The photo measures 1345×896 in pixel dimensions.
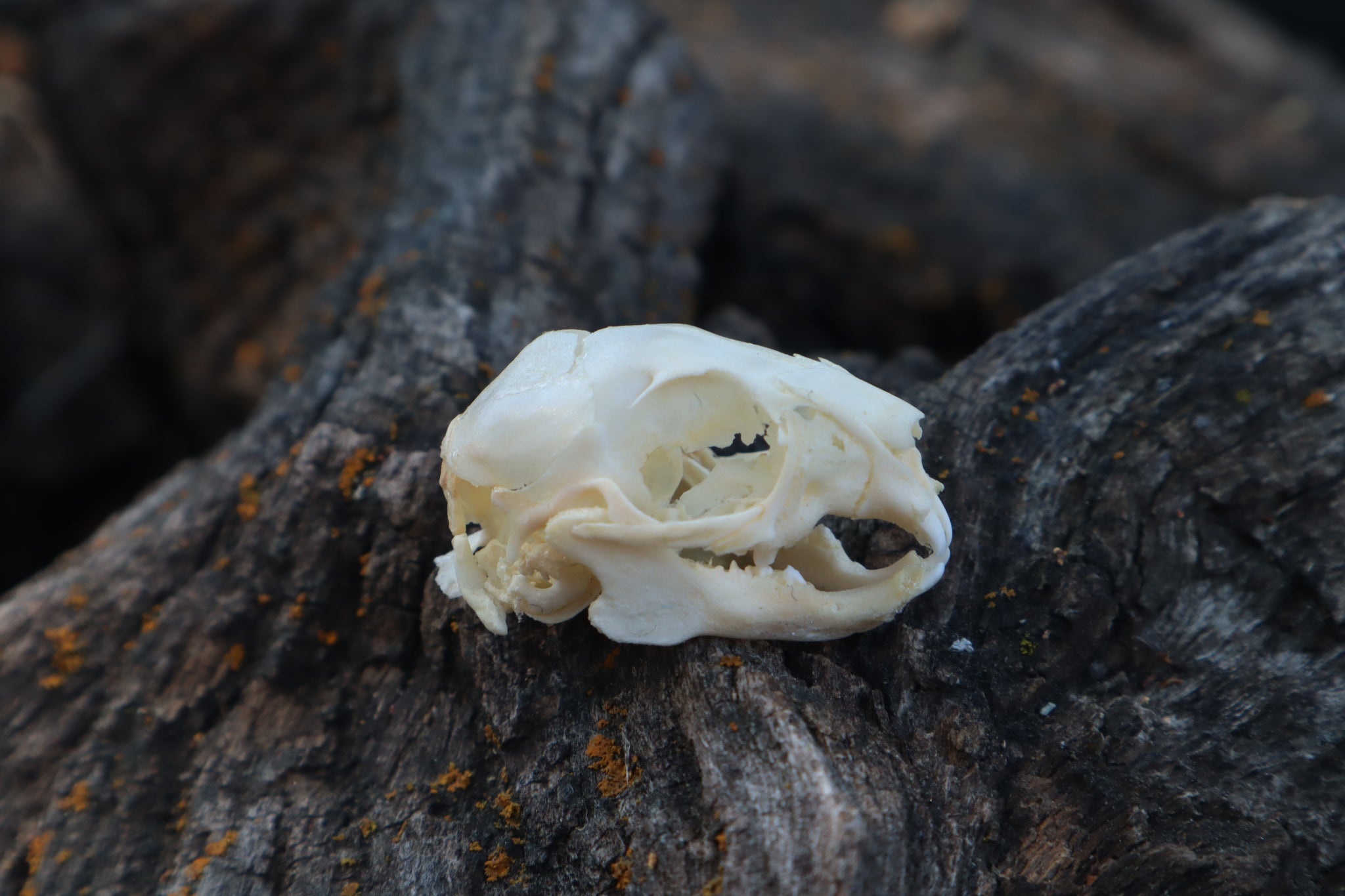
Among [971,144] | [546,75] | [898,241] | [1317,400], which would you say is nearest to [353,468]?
[546,75]

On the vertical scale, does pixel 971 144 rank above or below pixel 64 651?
below

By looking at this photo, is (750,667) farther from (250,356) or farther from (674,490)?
(250,356)

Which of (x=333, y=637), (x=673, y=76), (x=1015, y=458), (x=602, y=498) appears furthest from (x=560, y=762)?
(x=673, y=76)

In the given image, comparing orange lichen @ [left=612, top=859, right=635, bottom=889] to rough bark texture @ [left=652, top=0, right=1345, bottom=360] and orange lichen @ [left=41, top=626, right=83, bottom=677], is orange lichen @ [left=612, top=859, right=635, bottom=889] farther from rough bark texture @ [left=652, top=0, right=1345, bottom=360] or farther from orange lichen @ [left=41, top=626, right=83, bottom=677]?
rough bark texture @ [left=652, top=0, right=1345, bottom=360]

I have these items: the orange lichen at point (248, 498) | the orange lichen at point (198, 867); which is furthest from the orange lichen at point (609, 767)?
the orange lichen at point (248, 498)

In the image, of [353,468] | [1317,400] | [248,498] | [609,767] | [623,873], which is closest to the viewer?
[623,873]

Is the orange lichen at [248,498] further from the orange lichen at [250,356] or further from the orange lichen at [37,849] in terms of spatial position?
the orange lichen at [250,356]

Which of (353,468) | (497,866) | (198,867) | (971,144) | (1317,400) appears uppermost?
(1317,400)
